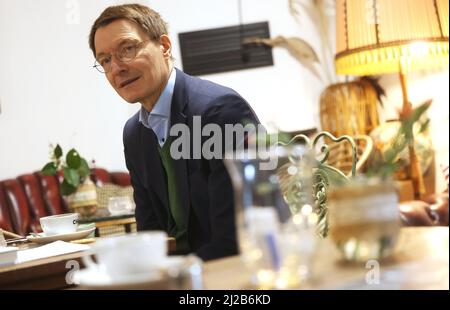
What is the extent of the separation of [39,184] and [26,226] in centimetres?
28

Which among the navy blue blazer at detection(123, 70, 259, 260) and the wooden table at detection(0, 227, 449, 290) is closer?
the wooden table at detection(0, 227, 449, 290)

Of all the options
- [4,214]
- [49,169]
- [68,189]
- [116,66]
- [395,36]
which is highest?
[395,36]

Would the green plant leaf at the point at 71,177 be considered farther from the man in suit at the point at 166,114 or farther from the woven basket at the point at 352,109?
the man in suit at the point at 166,114

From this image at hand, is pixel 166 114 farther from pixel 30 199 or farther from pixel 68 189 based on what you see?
pixel 30 199

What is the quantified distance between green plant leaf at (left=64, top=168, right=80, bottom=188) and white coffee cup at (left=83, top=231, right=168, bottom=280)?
8.68 feet

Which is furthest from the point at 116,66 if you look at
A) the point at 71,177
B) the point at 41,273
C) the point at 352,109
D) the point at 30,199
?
the point at 352,109

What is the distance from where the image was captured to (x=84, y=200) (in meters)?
3.09

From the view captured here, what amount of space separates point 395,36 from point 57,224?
207 centimetres

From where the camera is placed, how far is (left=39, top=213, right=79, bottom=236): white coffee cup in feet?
4.23

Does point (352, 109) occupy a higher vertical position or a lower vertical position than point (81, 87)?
lower

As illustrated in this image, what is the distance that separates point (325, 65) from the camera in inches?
165

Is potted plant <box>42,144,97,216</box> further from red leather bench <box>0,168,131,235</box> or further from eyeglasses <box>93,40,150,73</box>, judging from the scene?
eyeglasses <box>93,40,150,73</box>

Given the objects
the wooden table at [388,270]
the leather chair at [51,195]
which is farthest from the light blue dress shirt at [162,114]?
the leather chair at [51,195]

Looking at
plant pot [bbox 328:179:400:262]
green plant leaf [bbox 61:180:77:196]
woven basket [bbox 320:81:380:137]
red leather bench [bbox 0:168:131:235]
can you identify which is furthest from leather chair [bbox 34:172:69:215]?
plant pot [bbox 328:179:400:262]
